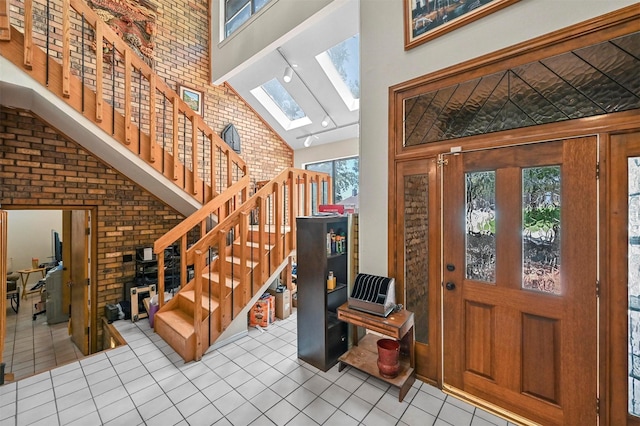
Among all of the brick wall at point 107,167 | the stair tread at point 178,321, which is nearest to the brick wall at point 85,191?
the brick wall at point 107,167

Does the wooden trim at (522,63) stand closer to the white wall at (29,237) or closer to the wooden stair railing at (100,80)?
the wooden stair railing at (100,80)

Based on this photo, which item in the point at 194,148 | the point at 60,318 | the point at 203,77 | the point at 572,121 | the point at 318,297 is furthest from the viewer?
the point at 203,77

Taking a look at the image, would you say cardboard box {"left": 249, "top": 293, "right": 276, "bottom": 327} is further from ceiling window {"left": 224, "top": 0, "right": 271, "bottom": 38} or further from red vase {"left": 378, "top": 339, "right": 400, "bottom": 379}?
ceiling window {"left": 224, "top": 0, "right": 271, "bottom": 38}

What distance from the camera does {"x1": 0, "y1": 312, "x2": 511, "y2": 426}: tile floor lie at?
205 cm

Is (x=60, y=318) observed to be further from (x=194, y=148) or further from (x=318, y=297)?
(x=318, y=297)

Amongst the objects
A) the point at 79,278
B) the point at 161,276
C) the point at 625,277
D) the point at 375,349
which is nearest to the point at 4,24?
the point at 161,276

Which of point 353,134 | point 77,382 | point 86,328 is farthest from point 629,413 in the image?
point 86,328

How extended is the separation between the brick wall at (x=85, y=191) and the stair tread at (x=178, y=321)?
4.51 ft

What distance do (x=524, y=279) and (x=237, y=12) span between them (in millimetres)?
6166

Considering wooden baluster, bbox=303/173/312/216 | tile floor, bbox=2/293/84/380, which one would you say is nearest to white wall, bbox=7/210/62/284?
tile floor, bbox=2/293/84/380

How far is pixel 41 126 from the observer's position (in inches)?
138

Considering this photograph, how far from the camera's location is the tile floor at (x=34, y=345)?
3510 millimetres

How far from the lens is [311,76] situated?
492 centimetres

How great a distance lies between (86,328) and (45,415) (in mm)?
2269
